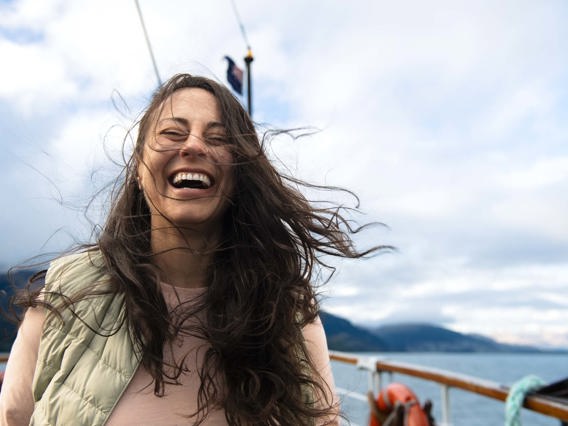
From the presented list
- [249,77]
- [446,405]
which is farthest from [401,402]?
[249,77]

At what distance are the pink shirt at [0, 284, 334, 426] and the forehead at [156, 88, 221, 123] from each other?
0.52 m

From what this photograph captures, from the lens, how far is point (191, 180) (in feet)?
4.25

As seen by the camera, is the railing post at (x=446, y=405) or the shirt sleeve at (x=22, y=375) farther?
the railing post at (x=446, y=405)

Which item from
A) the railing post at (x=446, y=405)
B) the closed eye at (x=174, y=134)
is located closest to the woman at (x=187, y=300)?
the closed eye at (x=174, y=134)

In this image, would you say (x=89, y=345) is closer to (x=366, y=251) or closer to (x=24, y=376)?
(x=24, y=376)

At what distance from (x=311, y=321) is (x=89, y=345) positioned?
522 mm

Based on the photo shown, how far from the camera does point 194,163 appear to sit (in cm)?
129

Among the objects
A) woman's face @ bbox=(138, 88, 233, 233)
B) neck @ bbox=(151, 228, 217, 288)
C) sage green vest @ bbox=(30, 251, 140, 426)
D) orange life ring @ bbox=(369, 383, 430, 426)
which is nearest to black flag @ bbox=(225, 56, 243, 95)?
orange life ring @ bbox=(369, 383, 430, 426)

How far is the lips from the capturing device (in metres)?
1.29

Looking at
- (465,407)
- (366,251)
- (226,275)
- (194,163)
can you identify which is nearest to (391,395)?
(366,251)

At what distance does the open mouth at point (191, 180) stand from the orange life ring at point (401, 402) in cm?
240

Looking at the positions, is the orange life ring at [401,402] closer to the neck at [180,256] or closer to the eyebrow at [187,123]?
the neck at [180,256]

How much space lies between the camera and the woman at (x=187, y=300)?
1186mm

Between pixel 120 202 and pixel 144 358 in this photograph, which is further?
pixel 120 202
